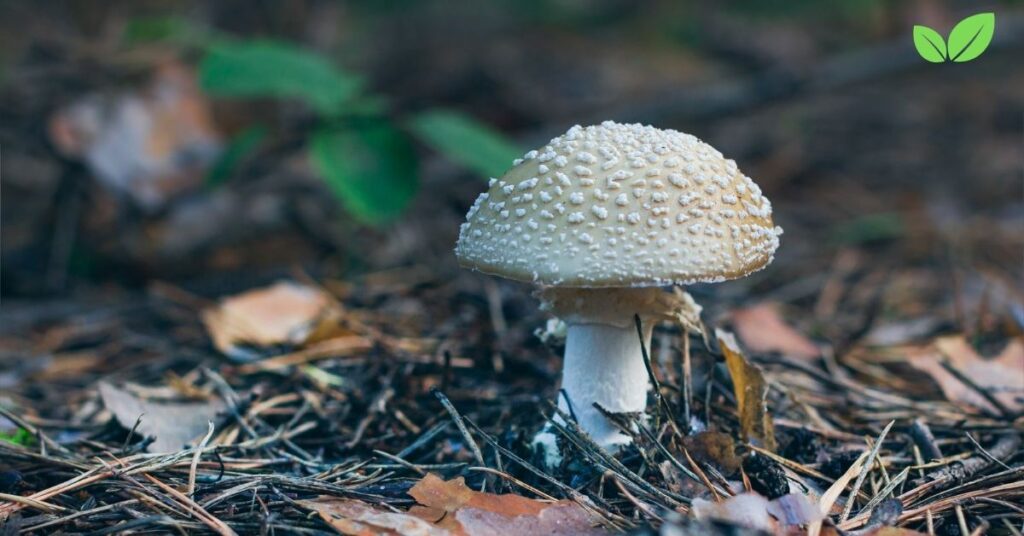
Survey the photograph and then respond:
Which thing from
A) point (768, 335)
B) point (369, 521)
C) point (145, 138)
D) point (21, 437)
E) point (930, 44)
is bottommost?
point (21, 437)

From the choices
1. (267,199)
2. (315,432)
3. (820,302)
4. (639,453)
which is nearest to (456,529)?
(639,453)

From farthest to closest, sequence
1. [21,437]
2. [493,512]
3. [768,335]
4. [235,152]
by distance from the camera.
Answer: [235,152] < [768,335] < [21,437] < [493,512]

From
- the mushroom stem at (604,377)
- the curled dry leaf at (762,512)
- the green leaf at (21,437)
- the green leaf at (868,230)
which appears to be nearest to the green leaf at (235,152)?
the green leaf at (21,437)

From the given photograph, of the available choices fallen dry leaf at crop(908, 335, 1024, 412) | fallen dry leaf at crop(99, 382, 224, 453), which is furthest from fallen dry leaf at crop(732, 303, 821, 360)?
fallen dry leaf at crop(99, 382, 224, 453)

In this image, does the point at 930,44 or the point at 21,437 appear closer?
the point at 930,44

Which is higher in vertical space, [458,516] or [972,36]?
[972,36]

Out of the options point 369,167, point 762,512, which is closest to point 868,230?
point 369,167

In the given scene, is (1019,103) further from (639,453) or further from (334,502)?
(334,502)

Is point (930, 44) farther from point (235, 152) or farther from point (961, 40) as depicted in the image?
point (235, 152)
